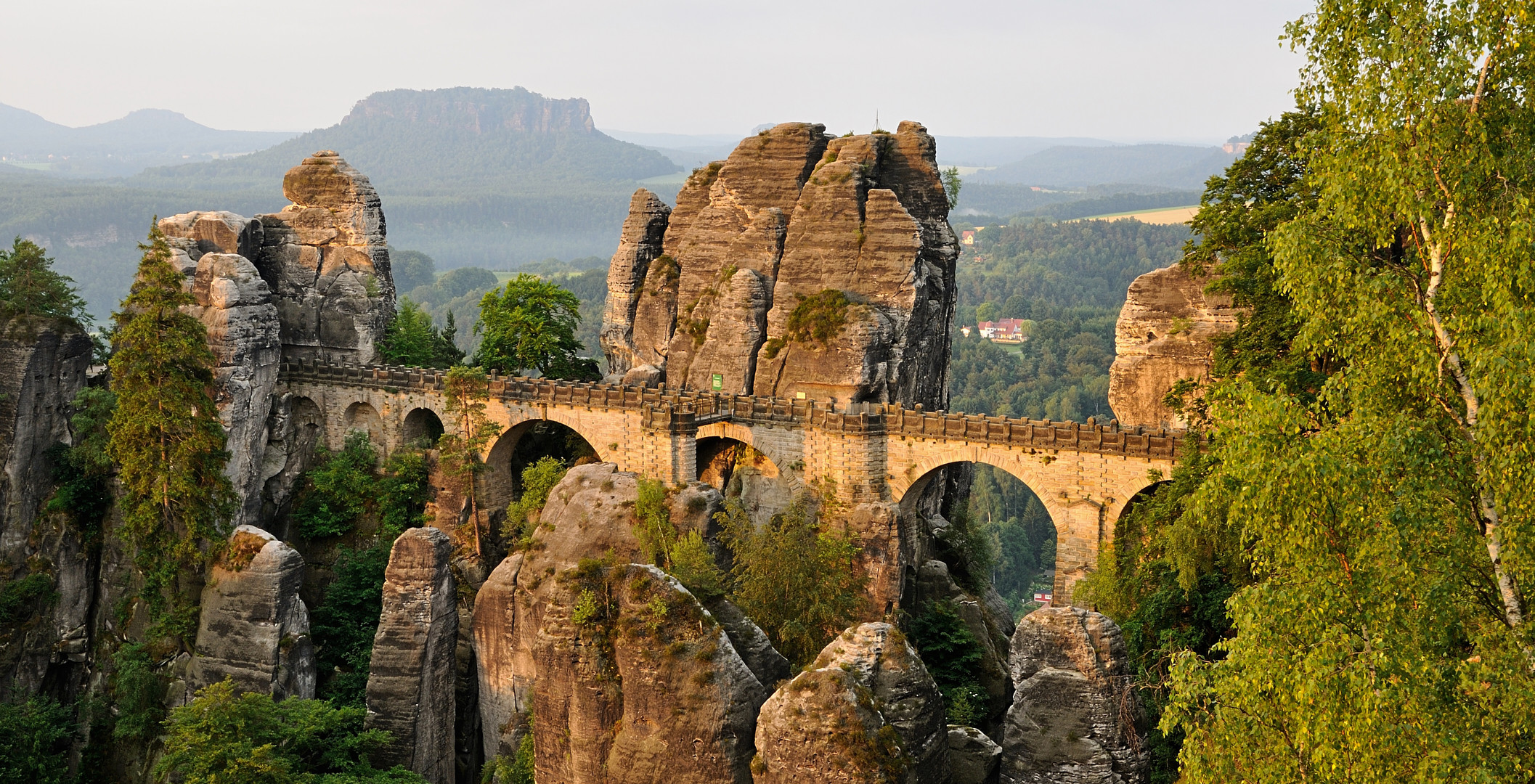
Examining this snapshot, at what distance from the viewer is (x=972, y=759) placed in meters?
18.8

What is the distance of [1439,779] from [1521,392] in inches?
161

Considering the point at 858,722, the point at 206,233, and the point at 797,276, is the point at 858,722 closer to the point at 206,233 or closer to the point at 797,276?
the point at 797,276

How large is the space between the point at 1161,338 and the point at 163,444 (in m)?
29.3

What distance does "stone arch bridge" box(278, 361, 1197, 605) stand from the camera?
35906 mm

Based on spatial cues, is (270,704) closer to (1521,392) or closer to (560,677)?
(560,677)

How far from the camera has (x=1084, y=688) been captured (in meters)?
17.6

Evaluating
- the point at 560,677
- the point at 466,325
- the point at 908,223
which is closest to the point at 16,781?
the point at 560,677

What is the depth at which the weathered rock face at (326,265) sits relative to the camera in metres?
47.2

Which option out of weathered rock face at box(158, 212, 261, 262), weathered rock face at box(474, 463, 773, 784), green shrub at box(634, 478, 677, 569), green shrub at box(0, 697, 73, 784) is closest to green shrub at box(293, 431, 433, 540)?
weathered rock face at box(158, 212, 261, 262)

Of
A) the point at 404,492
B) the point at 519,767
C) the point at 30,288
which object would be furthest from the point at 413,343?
the point at 519,767

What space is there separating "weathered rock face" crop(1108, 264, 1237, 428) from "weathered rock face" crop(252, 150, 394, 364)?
27.9m

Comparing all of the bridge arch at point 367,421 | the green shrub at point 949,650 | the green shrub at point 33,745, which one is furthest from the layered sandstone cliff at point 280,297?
the green shrub at point 949,650

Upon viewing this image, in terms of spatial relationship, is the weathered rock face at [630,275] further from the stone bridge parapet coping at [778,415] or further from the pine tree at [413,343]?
the pine tree at [413,343]

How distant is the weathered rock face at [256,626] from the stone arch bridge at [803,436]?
10.3m
